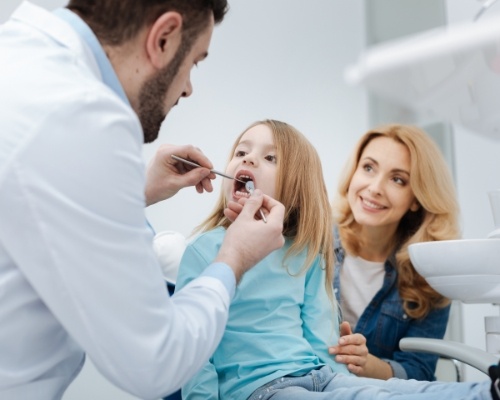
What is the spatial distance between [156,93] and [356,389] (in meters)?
0.70

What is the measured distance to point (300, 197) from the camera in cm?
188

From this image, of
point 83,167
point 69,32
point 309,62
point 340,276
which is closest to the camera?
point 83,167

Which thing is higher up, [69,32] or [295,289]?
[69,32]

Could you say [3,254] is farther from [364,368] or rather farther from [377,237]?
[377,237]

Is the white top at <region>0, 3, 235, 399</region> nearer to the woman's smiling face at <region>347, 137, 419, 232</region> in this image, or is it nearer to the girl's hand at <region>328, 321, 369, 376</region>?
the girl's hand at <region>328, 321, 369, 376</region>

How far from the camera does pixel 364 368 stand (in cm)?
180

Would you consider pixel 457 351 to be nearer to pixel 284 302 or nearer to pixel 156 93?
pixel 284 302

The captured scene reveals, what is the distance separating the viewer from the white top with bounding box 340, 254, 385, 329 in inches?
87.1

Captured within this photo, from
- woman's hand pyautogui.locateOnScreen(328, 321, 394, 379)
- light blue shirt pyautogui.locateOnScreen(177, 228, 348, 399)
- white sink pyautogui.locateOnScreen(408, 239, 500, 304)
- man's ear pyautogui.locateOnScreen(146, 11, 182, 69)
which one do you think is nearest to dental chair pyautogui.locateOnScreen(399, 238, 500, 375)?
white sink pyautogui.locateOnScreen(408, 239, 500, 304)

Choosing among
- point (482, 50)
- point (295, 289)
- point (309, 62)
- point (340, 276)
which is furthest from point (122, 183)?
point (309, 62)

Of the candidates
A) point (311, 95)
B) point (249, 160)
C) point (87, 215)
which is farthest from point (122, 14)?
point (311, 95)

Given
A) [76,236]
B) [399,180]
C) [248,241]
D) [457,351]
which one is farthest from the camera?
[399,180]

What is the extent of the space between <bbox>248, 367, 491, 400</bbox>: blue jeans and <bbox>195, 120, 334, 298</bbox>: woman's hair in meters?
0.36

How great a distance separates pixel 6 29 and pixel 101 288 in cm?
47
